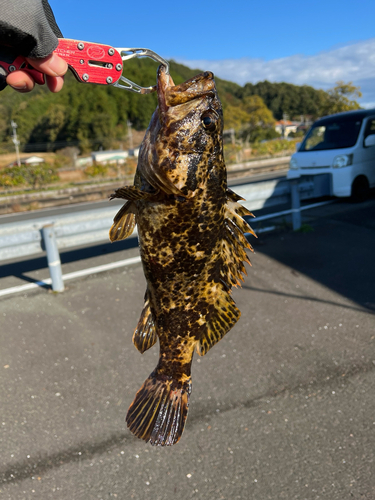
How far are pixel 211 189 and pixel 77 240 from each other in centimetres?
538

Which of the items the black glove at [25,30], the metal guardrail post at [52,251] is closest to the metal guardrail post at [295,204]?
the metal guardrail post at [52,251]

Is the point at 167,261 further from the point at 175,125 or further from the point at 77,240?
the point at 77,240

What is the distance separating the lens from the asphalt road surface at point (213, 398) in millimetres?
3232

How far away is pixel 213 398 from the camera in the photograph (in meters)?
4.12

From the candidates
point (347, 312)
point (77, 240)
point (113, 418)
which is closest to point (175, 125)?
point (113, 418)

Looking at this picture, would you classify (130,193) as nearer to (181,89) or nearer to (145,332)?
(181,89)

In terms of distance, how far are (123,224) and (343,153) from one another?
1075cm

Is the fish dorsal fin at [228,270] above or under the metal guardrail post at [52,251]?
above

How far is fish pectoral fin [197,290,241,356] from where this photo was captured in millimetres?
1696

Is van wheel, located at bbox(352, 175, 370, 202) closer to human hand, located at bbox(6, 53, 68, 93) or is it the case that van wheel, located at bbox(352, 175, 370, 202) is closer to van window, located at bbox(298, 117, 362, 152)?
van window, located at bbox(298, 117, 362, 152)

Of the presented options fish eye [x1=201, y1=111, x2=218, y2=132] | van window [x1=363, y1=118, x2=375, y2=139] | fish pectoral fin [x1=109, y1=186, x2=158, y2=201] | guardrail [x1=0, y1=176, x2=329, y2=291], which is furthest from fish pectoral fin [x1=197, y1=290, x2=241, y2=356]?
van window [x1=363, y1=118, x2=375, y2=139]

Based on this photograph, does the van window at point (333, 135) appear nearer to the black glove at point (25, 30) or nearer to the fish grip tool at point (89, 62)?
the fish grip tool at point (89, 62)

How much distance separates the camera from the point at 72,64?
143cm

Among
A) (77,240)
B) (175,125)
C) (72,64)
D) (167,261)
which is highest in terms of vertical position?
(72,64)
